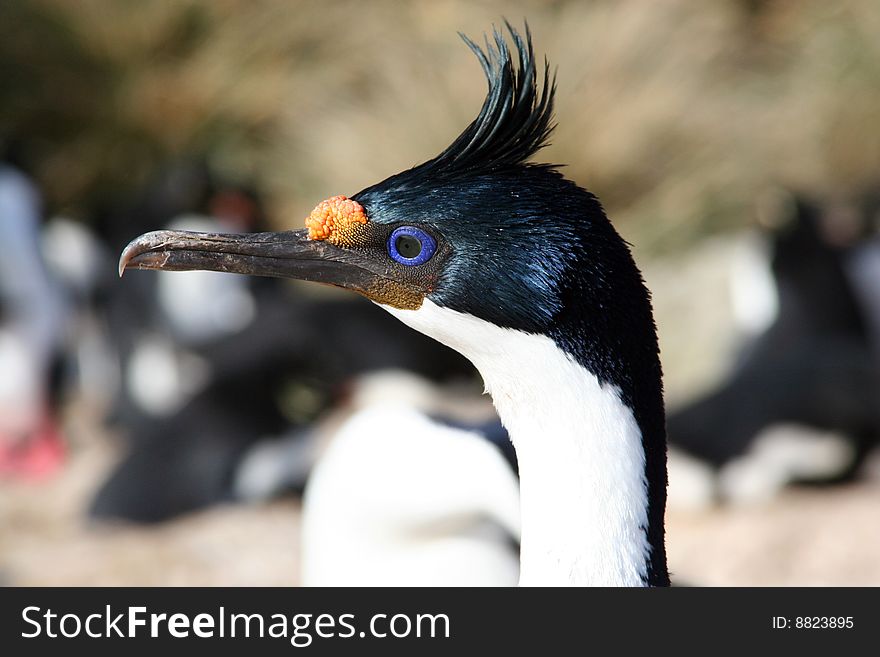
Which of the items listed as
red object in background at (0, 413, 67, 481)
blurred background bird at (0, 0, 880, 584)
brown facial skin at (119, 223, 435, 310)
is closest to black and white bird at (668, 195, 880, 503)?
blurred background bird at (0, 0, 880, 584)

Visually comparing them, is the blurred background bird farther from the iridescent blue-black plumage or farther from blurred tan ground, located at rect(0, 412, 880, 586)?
the iridescent blue-black plumage

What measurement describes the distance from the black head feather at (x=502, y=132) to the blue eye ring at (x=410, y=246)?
0.26 ft

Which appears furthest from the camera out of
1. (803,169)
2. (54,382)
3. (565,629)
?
(803,169)

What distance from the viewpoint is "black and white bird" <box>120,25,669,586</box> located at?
1.76 metres

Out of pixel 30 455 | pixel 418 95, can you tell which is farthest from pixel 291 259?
pixel 418 95

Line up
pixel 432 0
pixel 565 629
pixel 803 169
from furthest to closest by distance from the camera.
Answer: pixel 432 0 → pixel 803 169 → pixel 565 629

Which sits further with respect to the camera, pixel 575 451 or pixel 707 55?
pixel 707 55

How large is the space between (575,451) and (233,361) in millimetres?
4755

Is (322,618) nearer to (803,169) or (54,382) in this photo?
(54,382)

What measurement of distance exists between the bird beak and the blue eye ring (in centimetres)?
4

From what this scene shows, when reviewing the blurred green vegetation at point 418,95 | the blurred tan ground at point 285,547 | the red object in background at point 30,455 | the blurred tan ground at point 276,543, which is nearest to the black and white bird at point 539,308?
the blurred tan ground at point 285,547

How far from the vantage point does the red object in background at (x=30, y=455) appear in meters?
7.25

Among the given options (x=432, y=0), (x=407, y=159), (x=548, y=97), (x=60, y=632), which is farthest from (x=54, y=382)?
(x=548, y=97)

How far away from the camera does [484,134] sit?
1.87m
